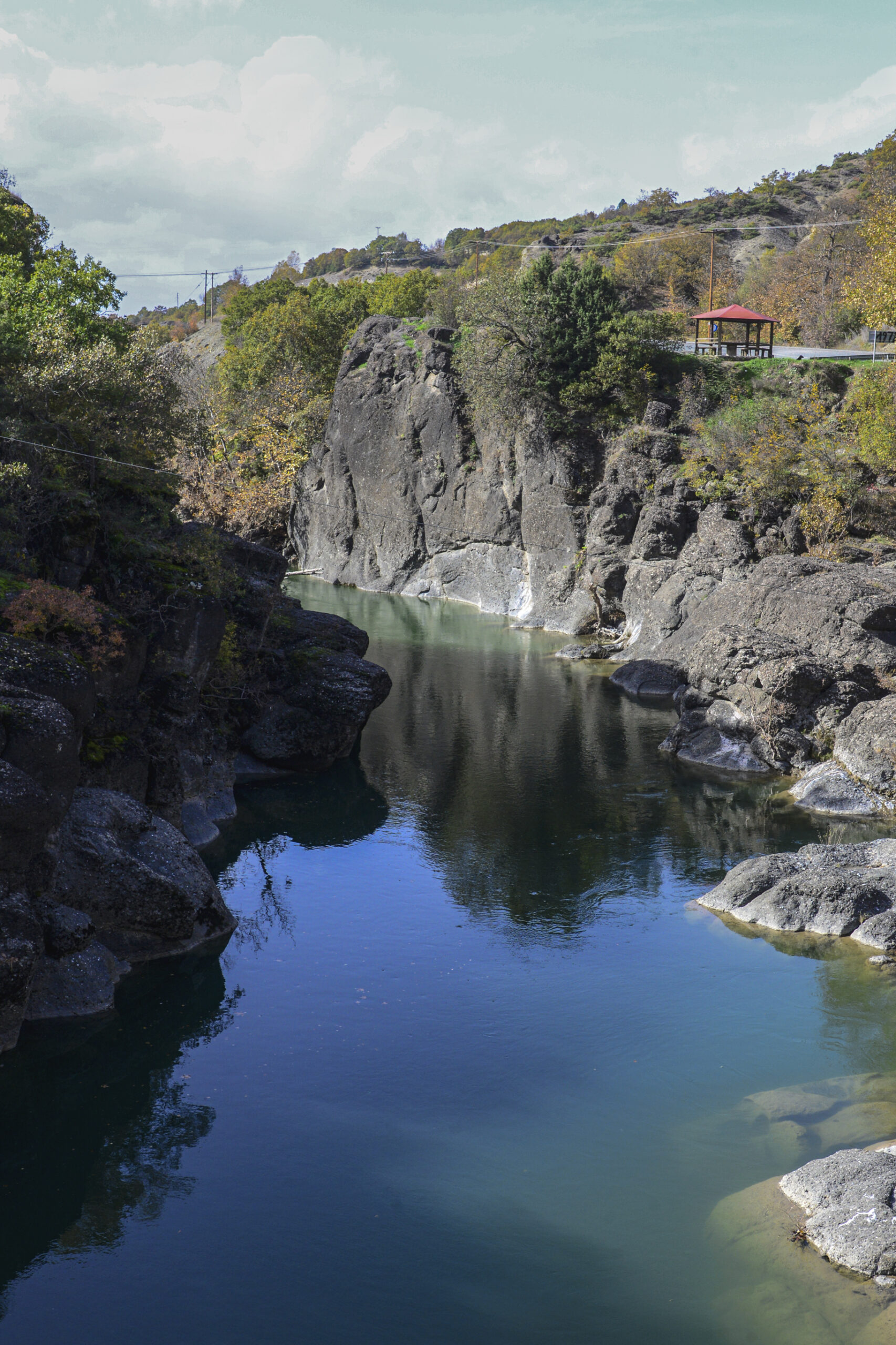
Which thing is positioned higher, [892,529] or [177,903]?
[892,529]

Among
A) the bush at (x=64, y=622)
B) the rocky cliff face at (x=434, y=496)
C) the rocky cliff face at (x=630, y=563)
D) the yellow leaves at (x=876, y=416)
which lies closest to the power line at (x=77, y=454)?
the bush at (x=64, y=622)

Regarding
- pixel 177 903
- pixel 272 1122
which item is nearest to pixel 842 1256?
pixel 272 1122

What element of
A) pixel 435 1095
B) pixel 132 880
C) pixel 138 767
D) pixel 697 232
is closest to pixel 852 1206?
pixel 435 1095

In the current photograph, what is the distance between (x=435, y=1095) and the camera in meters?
14.5

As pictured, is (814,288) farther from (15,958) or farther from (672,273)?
(15,958)

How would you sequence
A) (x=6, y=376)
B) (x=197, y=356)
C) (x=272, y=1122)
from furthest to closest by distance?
(x=197, y=356) → (x=6, y=376) → (x=272, y=1122)

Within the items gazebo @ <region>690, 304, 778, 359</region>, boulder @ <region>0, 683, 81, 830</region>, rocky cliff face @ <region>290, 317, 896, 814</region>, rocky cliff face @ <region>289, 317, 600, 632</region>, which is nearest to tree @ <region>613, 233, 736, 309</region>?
gazebo @ <region>690, 304, 778, 359</region>

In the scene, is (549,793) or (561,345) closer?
(549,793)

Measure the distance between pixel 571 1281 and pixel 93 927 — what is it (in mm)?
9727

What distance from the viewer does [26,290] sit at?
31453mm

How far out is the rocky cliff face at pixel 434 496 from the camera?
52.0 metres

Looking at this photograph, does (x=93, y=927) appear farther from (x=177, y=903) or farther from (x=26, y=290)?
(x=26, y=290)

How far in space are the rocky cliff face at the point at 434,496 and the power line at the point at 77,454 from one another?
25.6 m

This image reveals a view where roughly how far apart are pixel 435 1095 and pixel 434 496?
48.5 metres
